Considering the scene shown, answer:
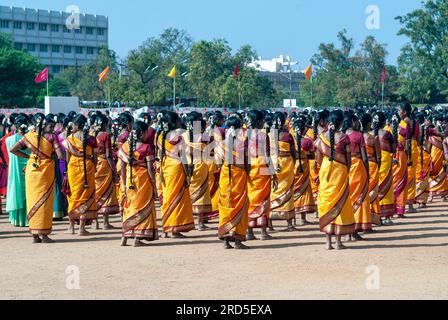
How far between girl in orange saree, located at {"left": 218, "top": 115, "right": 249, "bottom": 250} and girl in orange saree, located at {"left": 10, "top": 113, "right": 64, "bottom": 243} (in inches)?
105

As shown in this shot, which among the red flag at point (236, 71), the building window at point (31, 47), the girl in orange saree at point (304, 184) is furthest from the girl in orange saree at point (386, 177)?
the building window at point (31, 47)

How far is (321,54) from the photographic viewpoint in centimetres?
6712

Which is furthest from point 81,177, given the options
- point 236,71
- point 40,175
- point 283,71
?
point 283,71

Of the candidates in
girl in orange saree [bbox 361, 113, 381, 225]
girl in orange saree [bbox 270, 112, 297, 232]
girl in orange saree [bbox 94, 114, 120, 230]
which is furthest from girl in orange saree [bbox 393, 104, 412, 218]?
girl in orange saree [bbox 94, 114, 120, 230]

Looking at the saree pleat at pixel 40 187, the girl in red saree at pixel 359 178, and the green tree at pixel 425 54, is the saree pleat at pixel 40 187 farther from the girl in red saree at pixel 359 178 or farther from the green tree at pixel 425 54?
the green tree at pixel 425 54

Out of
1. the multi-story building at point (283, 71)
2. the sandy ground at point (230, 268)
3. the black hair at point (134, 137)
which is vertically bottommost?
the sandy ground at point (230, 268)

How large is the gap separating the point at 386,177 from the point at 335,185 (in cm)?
271

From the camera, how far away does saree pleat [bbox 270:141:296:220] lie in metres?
14.1

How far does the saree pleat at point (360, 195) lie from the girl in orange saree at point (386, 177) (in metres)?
1.47

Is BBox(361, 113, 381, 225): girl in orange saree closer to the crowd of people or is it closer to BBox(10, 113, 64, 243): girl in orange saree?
the crowd of people

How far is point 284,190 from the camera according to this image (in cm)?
1417

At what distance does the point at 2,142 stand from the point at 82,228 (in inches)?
A: 155

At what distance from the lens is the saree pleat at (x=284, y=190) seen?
46.4ft
